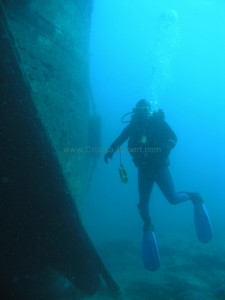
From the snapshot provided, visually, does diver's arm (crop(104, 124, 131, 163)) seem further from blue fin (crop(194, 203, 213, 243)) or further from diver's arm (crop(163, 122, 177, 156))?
blue fin (crop(194, 203, 213, 243))

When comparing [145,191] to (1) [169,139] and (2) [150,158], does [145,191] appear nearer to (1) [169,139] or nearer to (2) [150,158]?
(2) [150,158]

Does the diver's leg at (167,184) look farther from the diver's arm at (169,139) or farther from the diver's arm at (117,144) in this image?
the diver's arm at (117,144)

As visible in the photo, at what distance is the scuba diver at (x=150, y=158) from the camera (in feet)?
17.2

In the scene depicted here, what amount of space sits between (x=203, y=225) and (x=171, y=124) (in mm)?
104865

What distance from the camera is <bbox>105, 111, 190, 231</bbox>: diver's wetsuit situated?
17.2ft

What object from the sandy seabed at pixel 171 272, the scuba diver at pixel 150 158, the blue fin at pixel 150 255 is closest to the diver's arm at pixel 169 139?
the scuba diver at pixel 150 158

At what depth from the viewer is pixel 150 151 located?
527 centimetres

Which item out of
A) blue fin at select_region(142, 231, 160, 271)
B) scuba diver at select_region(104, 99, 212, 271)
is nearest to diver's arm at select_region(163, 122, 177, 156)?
scuba diver at select_region(104, 99, 212, 271)

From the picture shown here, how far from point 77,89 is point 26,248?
2.88 metres

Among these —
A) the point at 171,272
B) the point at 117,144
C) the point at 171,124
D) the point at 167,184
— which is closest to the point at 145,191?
the point at 167,184

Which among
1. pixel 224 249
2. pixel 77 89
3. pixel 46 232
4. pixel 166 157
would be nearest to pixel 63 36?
pixel 77 89

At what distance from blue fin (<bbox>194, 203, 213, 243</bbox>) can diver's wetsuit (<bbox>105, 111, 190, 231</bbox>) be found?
434 mm

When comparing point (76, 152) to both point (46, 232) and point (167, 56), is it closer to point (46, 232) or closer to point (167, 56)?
point (46, 232)

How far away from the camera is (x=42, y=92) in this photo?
4.48 m
